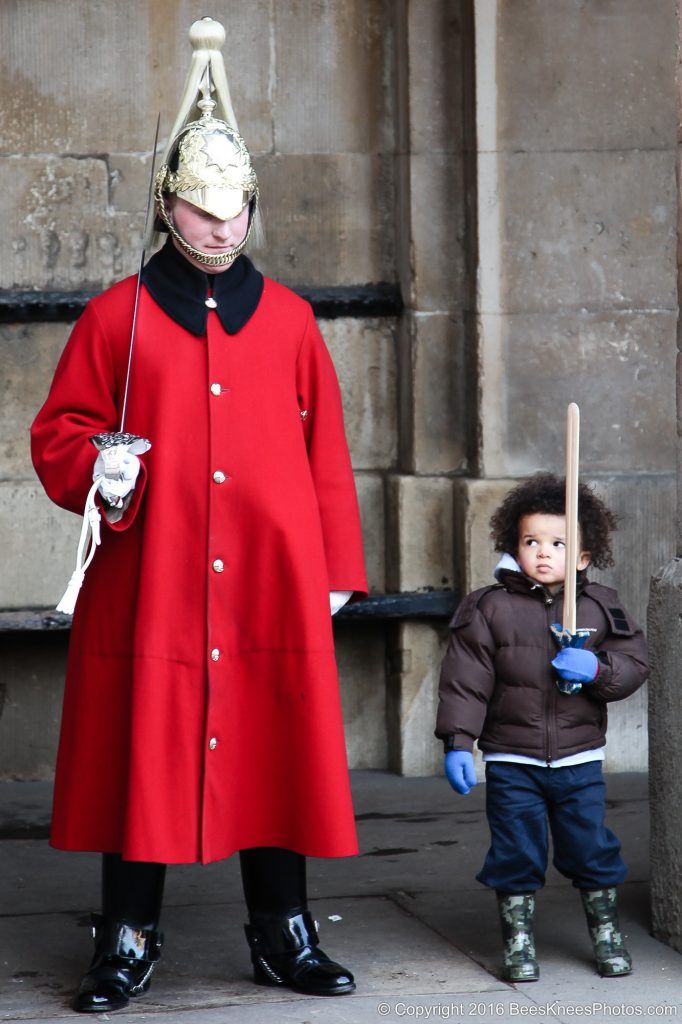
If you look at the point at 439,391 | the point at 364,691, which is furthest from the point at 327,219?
the point at 364,691

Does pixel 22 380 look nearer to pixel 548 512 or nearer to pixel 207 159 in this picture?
pixel 207 159

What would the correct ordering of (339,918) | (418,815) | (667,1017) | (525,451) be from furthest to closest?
(525,451), (418,815), (339,918), (667,1017)

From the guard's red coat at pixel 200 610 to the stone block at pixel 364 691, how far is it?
8.26ft

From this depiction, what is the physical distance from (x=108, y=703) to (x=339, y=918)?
108 centimetres

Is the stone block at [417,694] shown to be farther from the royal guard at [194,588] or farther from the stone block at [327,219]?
the royal guard at [194,588]

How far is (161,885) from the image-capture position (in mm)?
4023

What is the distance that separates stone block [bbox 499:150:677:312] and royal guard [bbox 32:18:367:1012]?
2.34m

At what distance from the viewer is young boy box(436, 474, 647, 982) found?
4.00 meters

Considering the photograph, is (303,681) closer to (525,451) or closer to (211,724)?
(211,724)

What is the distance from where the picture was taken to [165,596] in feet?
12.7

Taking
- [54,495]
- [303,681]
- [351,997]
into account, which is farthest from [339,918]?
[54,495]

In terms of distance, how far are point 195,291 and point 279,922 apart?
147 centimetres

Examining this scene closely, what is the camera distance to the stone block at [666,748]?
4.12 meters

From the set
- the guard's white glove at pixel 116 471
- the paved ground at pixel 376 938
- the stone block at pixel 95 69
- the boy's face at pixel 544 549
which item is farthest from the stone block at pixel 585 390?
the guard's white glove at pixel 116 471
